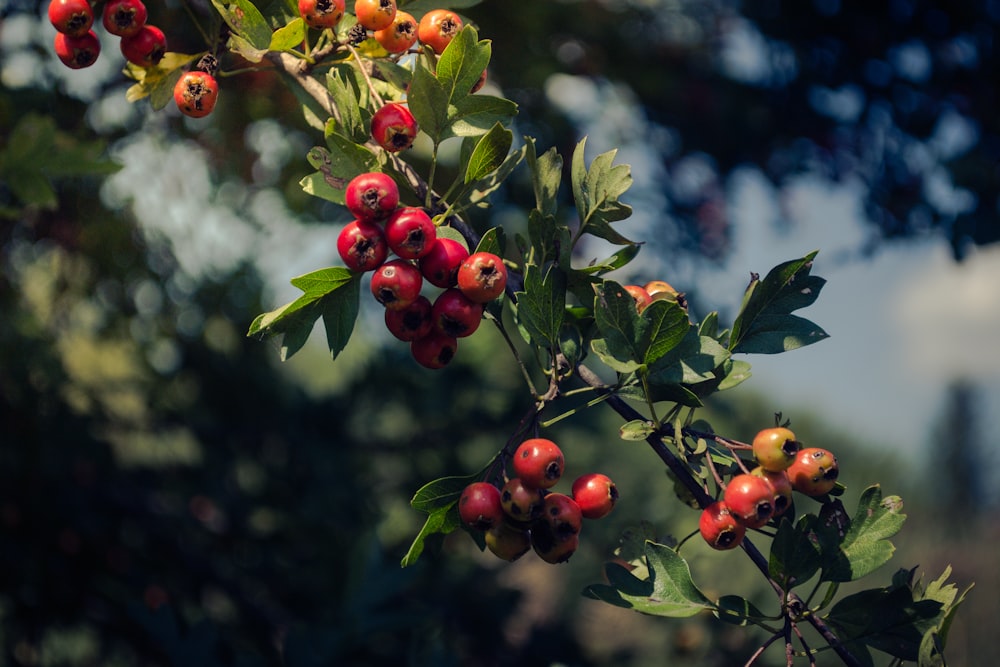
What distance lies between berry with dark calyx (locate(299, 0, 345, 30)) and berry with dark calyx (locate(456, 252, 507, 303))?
34 cm

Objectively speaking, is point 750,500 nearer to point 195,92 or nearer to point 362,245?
point 362,245

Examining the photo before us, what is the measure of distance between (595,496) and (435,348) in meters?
0.25

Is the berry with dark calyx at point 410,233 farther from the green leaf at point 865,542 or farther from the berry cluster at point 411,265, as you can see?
the green leaf at point 865,542

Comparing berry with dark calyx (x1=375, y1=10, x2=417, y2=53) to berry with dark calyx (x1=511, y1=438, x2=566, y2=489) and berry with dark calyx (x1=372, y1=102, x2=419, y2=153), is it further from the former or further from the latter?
berry with dark calyx (x1=511, y1=438, x2=566, y2=489)

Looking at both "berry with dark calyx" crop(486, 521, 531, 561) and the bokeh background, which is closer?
"berry with dark calyx" crop(486, 521, 531, 561)

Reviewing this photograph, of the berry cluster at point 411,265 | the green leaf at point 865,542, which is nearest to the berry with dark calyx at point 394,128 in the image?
the berry cluster at point 411,265

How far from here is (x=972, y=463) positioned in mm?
11266

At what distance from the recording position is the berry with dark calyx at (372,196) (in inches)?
30.9

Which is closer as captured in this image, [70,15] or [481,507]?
[481,507]

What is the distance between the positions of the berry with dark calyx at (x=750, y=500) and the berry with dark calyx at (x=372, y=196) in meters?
0.48

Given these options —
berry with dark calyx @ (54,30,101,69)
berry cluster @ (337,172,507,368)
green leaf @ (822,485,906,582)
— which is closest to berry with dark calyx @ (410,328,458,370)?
berry cluster @ (337,172,507,368)

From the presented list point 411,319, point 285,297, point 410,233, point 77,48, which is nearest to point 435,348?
point 411,319

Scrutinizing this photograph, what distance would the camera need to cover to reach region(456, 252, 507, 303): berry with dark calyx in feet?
2.57

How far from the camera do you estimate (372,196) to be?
79 cm
